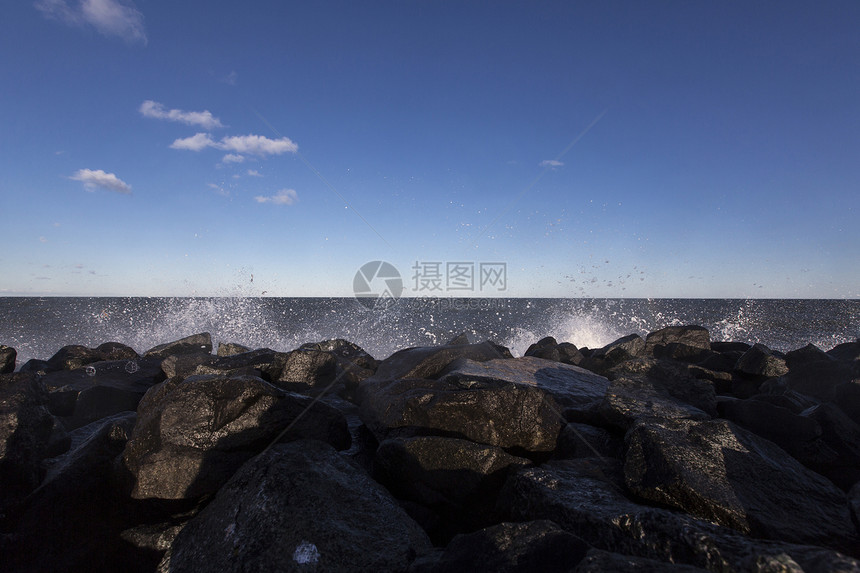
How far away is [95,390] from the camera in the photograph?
5816 mm

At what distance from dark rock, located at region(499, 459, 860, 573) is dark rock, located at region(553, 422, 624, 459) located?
1.01 ft

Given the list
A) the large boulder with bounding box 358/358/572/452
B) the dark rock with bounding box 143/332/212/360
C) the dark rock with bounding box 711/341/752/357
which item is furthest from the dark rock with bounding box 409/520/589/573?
the dark rock with bounding box 143/332/212/360

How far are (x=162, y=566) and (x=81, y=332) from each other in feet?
103

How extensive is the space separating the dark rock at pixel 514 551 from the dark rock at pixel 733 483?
1.04 m

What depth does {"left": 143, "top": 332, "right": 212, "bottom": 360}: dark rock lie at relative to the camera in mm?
10031

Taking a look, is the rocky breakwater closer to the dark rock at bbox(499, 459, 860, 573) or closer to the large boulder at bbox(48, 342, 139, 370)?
the dark rock at bbox(499, 459, 860, 573)

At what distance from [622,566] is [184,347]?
11058 mm

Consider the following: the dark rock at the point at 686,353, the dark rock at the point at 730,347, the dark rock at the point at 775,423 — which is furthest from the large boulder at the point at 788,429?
the dark rock at the point at 730,347

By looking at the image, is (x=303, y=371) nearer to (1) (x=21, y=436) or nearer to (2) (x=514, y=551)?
(1) (x=21, y=436)

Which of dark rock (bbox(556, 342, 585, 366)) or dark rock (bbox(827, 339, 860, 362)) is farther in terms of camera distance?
Answer: dark rock (bbox(556, 342, 585, 366))

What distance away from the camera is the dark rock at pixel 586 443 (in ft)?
11.1

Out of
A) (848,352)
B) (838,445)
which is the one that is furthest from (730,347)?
(838,445)

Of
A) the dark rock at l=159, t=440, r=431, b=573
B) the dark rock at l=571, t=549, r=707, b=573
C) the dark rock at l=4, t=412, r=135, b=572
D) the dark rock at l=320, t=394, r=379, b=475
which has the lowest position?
the dark rock at l=4, t=412, r=135, b=572

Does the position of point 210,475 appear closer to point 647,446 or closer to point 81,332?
point 647,446
